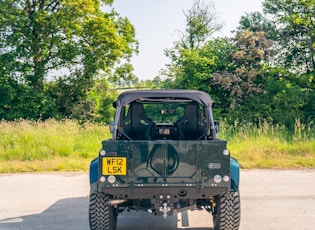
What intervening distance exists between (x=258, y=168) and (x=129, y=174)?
302 inches

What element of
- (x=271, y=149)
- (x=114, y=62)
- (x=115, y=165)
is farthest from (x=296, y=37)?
(x=115, y=165)

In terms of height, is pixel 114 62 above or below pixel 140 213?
above

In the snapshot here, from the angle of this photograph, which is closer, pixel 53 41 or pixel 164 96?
pixel 164 96

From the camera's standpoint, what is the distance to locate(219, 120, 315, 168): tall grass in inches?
519

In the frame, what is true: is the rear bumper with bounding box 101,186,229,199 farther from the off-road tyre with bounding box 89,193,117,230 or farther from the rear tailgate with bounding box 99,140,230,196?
the off-road tyre with bounding box 89,193,117,230

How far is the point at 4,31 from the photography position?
Result: 27219mm

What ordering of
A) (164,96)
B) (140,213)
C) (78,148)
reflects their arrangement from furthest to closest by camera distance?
(78,148), (140,213), (164,96)

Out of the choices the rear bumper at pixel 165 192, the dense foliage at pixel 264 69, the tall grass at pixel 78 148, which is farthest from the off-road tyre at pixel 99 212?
the dense foliage at pixel 264 69

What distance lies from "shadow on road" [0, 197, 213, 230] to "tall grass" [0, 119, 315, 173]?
4.76 meters

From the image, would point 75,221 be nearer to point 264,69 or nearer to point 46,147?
point 46,147

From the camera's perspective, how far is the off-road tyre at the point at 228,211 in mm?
6258

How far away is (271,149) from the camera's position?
14.3 metres

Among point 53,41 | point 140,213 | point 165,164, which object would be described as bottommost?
point 140,213

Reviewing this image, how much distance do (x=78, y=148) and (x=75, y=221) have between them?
746 cm
